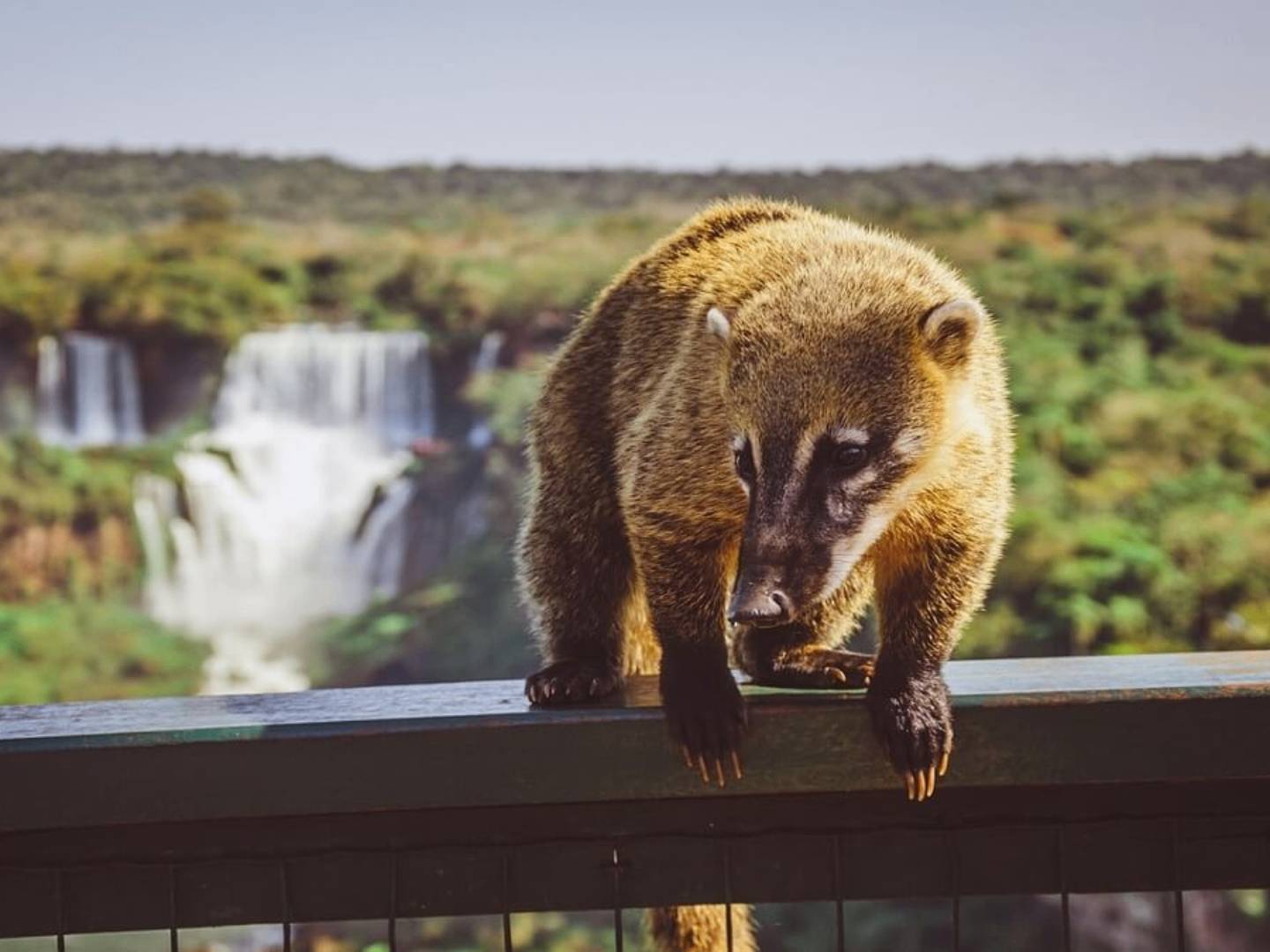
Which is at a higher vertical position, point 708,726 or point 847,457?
point 847,457

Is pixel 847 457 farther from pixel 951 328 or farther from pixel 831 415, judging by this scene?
pixel 951 328

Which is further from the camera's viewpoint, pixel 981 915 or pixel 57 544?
pixel 57 544

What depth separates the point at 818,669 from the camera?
2.56 metres

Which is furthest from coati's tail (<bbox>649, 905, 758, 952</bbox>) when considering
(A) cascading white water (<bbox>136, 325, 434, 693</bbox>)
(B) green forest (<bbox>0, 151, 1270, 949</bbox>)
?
(A) cascading white water (<bbox>136, 325, 434, 693</bbox>)

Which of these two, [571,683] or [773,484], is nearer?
[773,484]

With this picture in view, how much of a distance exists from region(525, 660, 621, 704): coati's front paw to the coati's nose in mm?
235

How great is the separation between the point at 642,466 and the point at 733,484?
0.53 feet

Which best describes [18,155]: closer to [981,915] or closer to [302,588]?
[302,588]

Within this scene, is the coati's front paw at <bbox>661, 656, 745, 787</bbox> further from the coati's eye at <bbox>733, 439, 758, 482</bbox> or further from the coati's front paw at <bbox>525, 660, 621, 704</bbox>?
the coati's eye at <bbox>733, 439, 758, 482</bbox>

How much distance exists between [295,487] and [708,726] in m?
16.8

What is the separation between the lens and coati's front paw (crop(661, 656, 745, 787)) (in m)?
1.75

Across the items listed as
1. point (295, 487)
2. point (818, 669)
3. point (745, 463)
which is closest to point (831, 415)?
point (745, 463)

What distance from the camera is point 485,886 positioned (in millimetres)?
1762

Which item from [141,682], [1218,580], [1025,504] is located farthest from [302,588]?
[1218,580]
